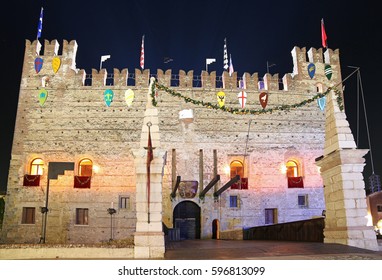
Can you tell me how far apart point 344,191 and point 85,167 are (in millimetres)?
15150

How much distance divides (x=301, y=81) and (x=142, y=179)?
16.5 meters

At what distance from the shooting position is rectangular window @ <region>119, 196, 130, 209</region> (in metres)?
18.7

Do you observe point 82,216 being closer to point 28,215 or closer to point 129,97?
point 28,215

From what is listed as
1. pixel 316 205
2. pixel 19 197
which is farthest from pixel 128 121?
pixel 316 205

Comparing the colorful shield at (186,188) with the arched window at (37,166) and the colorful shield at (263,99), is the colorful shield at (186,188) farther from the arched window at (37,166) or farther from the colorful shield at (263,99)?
the arched window at (37,166)

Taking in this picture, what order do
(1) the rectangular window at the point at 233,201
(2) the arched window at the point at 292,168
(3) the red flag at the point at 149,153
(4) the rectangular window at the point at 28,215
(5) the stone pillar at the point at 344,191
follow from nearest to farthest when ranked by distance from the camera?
(3) the red flag at the point at 149,153
(5) the stone pillar at the point at 344,191
(4) the rectangular window at the point at 28,215
(1) the rectangular window at the point at 233,201
(2) the arched window at the point at 292,168

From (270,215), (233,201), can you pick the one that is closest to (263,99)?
(233,201)

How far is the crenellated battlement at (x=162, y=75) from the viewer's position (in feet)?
66.3

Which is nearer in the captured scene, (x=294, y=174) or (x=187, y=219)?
(x=187, y=219)

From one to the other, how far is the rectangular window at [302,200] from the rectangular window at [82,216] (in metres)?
11.5

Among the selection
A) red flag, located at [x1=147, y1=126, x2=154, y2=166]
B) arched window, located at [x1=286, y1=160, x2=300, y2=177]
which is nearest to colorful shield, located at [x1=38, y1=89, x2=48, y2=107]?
arched window, located at [x1=286, y1=160, x2=300, y2=177]

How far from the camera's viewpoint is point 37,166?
63.4 feet

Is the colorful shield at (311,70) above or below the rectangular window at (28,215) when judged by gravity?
above

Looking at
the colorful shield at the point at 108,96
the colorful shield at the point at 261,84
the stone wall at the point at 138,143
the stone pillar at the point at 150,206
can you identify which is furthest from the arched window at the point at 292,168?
the stone pillar at the point at 150,206
